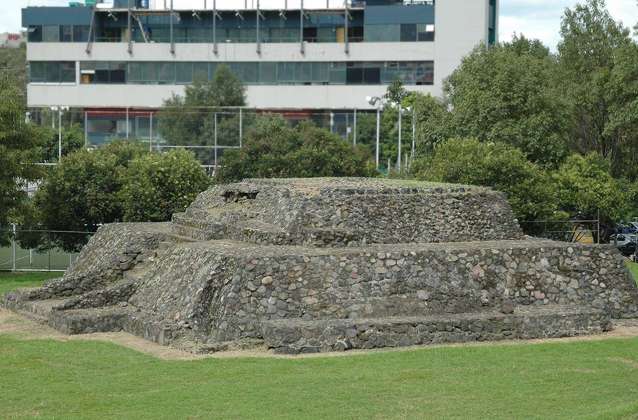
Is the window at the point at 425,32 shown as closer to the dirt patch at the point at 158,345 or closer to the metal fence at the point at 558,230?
the metal fence at the point at 558,230

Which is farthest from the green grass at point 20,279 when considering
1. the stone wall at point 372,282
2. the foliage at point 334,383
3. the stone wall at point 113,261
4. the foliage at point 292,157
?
the foliage at point 334,383

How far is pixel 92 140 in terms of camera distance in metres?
65.9

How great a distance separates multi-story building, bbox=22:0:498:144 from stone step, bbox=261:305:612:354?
5020cm

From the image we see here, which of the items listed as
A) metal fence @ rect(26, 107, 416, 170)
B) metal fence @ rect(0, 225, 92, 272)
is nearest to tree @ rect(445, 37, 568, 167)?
metal fence @ rect(26, 107, 416, 170)

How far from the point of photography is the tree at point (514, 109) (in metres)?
47.5

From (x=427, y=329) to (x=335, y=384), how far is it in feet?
13.7

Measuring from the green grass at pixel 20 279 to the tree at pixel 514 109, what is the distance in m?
19.4

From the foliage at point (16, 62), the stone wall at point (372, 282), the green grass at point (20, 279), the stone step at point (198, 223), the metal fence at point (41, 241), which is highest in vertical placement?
the foliage at point (16, 62)

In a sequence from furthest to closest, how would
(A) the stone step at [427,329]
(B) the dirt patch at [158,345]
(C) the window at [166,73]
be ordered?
1. (C) the window at [166,73]
2. (A) the stone step at [427,329]
3. (B) the dirt patch at [158,345]

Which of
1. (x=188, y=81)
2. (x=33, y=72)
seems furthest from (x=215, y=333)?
(x=33, y=72)

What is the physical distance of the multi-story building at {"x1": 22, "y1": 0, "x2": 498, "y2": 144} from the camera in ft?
240

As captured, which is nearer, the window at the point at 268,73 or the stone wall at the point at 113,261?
the stone wall at the point at 113,261

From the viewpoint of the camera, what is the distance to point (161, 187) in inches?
1476

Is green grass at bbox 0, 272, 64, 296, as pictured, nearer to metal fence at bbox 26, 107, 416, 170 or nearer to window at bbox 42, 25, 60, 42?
metal fence at bbox 26, 107, 416, 170
